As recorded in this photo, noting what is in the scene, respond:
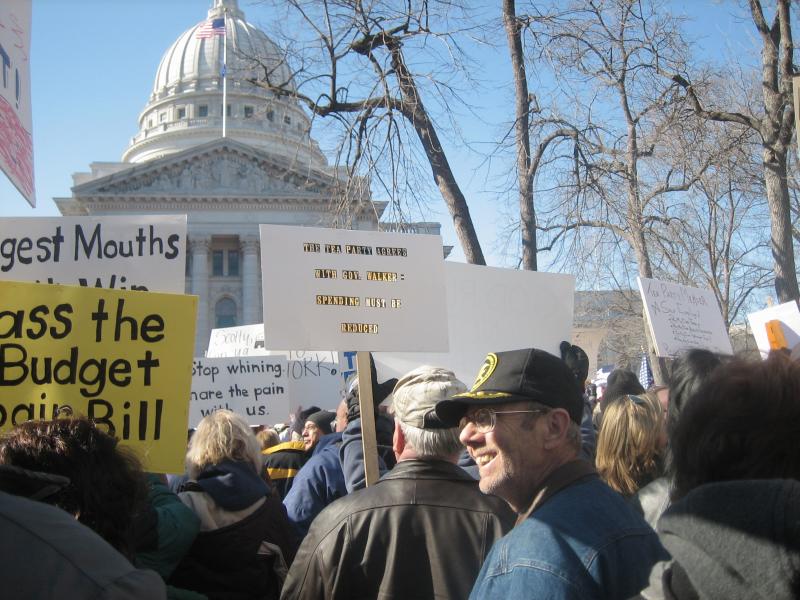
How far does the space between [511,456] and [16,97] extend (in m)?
2.48

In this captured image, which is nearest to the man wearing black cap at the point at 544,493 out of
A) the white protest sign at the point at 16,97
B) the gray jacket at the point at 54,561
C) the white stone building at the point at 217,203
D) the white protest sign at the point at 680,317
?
the gray jacket at the point at 54,561

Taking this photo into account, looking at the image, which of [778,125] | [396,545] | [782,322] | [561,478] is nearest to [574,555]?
[561,478]

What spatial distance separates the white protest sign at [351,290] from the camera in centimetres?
377

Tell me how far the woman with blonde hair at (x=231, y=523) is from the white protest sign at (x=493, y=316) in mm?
2010

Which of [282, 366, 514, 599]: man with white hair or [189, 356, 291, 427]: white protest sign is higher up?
[189, 356, 291, 427]: white protest sign

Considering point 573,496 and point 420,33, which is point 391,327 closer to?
point 573,496

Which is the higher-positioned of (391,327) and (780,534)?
(391,327)

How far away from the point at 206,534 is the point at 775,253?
23.5 feet

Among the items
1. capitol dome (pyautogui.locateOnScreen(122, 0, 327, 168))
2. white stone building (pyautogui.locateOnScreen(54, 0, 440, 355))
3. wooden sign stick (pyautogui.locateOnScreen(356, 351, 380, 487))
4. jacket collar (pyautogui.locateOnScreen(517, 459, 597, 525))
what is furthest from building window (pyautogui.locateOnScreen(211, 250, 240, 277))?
jacket collar (pyautogui.locateOnScreen(517, 459, 597, 525))

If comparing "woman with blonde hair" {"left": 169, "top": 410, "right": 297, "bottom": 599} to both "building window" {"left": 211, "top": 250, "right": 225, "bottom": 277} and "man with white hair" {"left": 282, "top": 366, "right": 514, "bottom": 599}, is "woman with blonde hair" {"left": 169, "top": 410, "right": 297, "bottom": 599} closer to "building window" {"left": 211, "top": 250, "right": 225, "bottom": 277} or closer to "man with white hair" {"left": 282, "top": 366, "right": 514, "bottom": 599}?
"man with white hair" {"left": 282, "top": 366, "right": 514, "bottom": 599}

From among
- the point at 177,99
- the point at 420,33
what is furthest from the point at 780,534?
the point at 177,99

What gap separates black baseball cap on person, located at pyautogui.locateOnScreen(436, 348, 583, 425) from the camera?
88.2 inches

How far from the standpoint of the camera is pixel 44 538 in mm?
1558

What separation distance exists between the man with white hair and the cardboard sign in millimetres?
895
